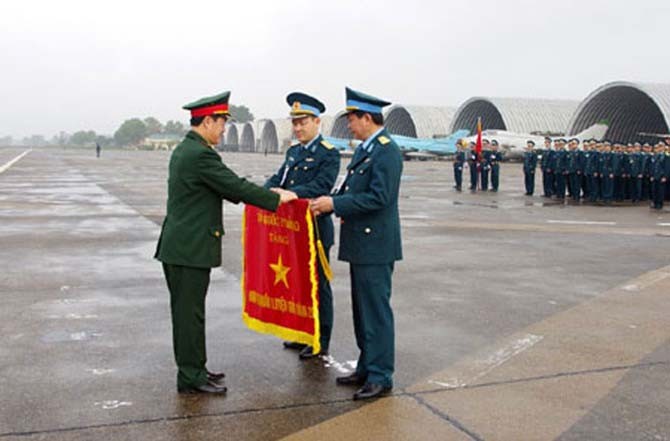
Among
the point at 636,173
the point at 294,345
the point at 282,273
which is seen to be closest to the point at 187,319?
the point at 282,273

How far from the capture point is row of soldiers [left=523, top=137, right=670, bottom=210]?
20.6 m

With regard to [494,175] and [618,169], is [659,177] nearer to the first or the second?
[618,169]

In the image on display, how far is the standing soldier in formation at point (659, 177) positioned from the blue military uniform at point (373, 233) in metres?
16.4

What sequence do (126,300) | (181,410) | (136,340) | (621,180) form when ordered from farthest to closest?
(621,180)
(126,300)
(136,340)
(181,410)

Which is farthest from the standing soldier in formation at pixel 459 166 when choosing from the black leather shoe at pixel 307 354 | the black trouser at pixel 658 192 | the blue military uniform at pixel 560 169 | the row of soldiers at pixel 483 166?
the black leather shoe at pixel 307 354

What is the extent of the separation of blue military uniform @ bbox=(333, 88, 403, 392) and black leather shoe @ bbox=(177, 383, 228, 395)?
88 cm

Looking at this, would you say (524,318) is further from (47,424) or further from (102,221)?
(102,221)

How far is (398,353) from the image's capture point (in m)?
5.30

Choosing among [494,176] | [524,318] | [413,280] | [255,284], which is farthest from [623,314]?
[494,176]

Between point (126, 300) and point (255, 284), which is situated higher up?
point (255, 284)

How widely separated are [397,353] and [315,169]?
4.97 feet

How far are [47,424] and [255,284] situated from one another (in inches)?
68.7

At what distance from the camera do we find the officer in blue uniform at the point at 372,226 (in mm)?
4461

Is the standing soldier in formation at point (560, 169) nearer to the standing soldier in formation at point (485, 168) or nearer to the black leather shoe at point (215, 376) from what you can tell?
the standing soldier in formation at point (485, 168)
